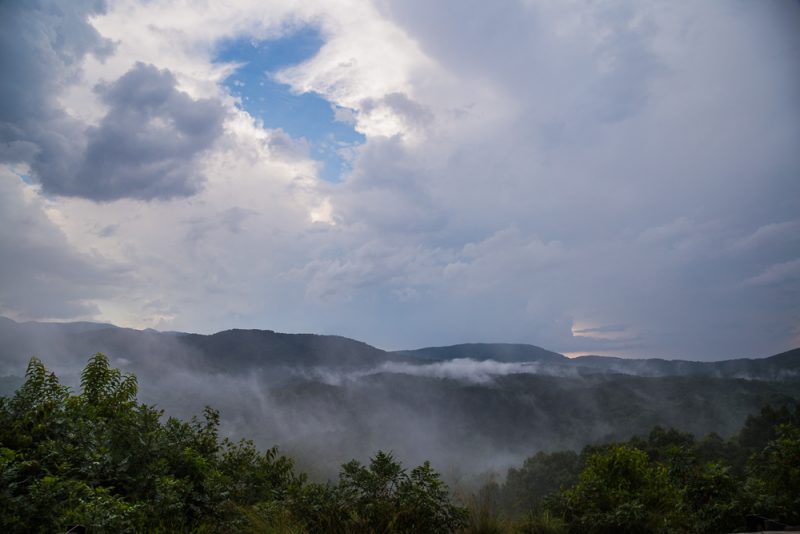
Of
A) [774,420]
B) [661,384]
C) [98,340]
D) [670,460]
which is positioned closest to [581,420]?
[661,384]

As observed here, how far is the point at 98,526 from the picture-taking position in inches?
211

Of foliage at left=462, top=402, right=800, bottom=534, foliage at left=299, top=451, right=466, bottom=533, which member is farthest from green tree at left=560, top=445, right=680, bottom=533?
foliage at left=299, top=451, right=466, bottom=533

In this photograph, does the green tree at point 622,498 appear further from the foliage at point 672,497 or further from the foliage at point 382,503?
the foliage at point 382,503

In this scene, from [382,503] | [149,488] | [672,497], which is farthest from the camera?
[672,497]

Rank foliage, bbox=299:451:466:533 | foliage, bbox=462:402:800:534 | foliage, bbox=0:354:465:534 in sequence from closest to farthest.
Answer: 1. foliage, bbox=0:354:465:534
2. foliage, bbox=299:451:466:533
3. foliage, bbox=462:402:800:534

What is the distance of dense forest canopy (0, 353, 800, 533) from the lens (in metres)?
6.20

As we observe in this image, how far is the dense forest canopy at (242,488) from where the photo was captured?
620 centimetres

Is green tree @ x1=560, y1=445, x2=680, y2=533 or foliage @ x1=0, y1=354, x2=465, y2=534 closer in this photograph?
foliage @ x1=0, y1=354, x2=465, y2=534

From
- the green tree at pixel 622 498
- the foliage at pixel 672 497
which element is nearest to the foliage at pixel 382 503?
the foliage at pixel 672 497

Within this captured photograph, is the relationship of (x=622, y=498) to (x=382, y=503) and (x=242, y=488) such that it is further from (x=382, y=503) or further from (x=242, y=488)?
(x=242, y=488)

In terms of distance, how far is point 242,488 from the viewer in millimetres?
8781

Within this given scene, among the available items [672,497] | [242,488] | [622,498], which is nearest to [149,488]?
[242,488]

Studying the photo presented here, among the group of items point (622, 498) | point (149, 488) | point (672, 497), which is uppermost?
Result: point (149, 488)

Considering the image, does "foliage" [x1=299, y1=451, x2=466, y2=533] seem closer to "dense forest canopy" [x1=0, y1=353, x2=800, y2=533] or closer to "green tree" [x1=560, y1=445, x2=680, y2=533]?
"dense forest canopy" [x1=0, y1=353, x2=800, y2=533]
